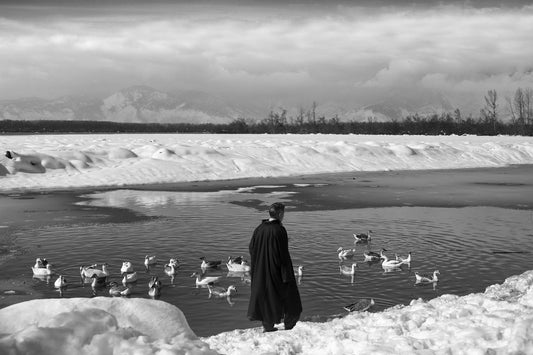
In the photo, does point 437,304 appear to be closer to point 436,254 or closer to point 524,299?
point 524,299

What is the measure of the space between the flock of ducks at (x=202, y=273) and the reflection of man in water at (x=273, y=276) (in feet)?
9.30

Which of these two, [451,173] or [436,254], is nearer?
[436,254]

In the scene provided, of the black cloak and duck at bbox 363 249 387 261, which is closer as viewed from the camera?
the black cloak

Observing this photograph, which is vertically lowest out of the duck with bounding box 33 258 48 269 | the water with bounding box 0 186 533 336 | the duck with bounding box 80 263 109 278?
the water with bounding box 0 186 533 336

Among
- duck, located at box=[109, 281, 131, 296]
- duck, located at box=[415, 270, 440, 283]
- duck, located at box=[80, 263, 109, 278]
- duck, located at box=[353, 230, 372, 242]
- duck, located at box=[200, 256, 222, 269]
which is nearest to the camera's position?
duck, located at box=[109, 281, 131, 296]

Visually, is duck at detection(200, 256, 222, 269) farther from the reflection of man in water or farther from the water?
the reflection of man in water

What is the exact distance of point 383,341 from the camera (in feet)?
24.8

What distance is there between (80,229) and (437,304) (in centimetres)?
1438

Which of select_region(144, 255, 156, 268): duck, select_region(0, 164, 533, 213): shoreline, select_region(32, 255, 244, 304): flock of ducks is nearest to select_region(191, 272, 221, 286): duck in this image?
select_region(32, 255, 244, 304): flock of ducks

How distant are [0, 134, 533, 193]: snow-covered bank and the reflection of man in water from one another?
28.8m

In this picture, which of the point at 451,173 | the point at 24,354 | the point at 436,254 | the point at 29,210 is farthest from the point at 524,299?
the point at 451,173

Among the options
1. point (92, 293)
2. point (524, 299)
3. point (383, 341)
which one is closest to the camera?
point (383, 341)

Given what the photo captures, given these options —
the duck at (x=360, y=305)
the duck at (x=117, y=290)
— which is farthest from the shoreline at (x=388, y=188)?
the duck at (x=360, y=305)

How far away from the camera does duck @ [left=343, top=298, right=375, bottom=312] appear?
11048 millimetres
